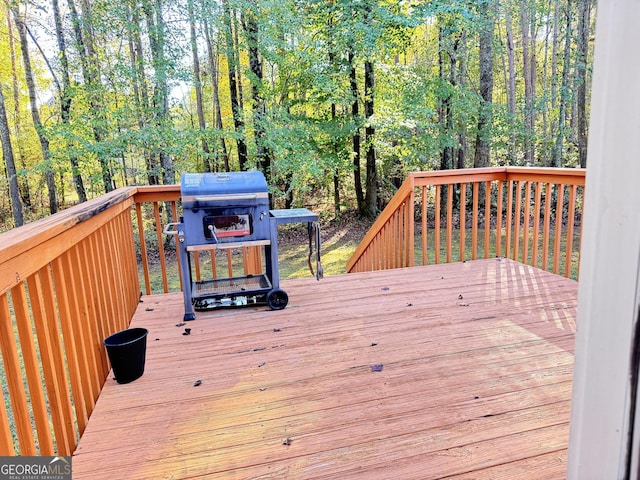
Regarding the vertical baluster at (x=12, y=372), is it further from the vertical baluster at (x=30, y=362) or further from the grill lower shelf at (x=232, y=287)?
the grill lower shelf at (x=232, y=287)

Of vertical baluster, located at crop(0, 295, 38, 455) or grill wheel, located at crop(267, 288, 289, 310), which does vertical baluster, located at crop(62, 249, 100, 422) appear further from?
grill wheel, located at crop(267, 288, 289, 310)

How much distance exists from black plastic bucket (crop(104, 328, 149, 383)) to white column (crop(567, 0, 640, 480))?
2.06 m

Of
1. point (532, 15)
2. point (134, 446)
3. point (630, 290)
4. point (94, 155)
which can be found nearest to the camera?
point (630, 290)

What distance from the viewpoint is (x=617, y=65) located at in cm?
54

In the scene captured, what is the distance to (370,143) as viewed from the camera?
33.2 feet

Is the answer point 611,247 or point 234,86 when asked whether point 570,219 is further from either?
point 234,86

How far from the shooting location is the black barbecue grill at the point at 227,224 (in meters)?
2.83

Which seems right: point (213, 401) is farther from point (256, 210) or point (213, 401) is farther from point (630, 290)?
point (630, 290)

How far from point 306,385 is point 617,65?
188 centimetres

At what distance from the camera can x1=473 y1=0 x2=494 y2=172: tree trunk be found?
9.15 m

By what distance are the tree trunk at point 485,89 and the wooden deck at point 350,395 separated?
731 cm

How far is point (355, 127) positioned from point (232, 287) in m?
7.17

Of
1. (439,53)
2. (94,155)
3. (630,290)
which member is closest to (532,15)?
→ (439,53)

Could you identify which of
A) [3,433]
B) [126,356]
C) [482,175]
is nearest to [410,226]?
[482,175]
